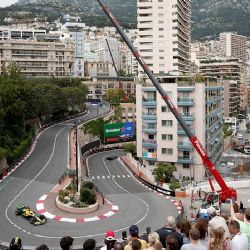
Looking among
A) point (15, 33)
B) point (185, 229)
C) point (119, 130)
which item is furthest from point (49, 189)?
point (15, 33)

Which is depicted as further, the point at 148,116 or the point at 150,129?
the point at 150,129

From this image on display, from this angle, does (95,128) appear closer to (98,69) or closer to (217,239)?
(217,239)

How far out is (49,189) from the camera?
43.1m

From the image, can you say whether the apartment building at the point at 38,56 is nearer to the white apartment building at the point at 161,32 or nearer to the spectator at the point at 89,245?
the white apartment building at the point at 161,32

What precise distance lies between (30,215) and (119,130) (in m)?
50.0

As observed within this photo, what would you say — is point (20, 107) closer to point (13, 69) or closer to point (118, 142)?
point (13, 69)

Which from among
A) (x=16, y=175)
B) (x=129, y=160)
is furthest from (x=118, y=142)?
(x=16, y=175)

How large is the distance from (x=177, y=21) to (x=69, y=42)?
3359 cm

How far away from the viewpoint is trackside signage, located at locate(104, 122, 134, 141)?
80.9 m

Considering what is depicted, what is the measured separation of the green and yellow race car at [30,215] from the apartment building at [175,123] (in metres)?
27.3

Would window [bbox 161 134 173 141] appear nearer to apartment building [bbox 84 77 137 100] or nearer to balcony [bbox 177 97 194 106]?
balcony [bbox 177 97 194 106]

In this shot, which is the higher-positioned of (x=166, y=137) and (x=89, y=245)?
(x=89, y=245)

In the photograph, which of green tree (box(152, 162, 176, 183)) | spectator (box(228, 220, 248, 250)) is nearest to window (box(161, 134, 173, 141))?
green tree (box(152, 162, 176, 183))

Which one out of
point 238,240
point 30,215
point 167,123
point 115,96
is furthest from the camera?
point 115,96
